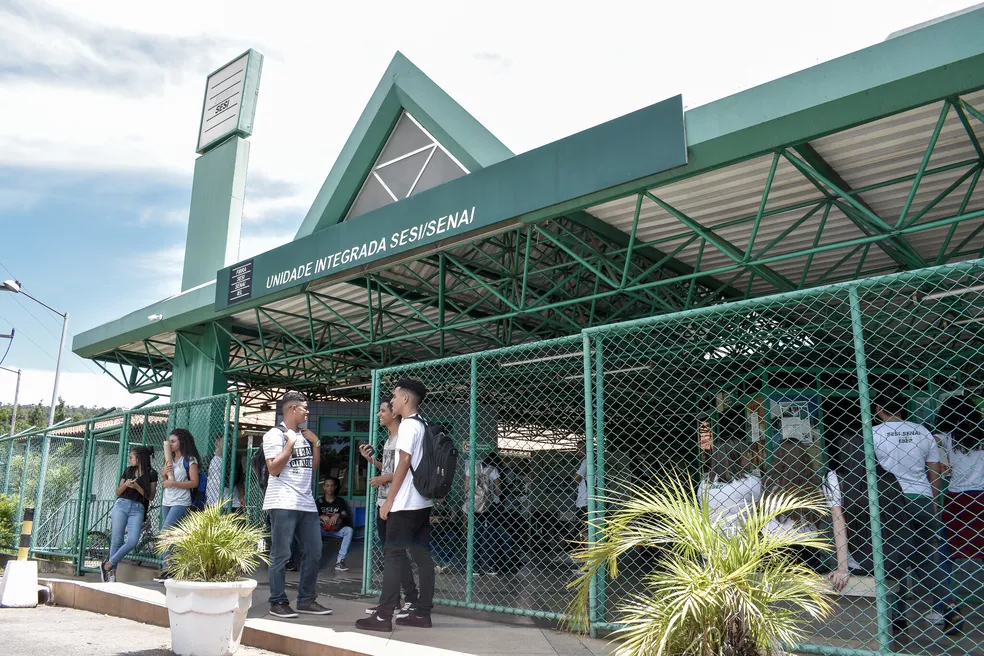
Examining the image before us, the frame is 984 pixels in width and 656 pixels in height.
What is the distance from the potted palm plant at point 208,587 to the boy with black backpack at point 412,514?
0.94 meters

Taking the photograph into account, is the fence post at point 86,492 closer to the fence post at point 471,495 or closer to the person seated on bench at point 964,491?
the fence post at point 471,495

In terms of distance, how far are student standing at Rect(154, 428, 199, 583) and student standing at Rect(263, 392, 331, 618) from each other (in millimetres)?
2077

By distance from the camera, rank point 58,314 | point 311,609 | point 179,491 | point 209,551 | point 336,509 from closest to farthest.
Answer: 1. point 209,551
2. point 311,609
3. point 179,491
4. point 336,509
5. point 58,314

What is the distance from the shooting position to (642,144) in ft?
22.5

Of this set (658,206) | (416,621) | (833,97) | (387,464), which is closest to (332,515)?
(387,464)

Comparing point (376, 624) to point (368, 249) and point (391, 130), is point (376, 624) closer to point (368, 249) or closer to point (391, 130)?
point (368, 249)

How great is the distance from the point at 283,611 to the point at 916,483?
5.08 metres

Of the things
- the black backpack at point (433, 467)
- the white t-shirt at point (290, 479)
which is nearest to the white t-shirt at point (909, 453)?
the black backpack at point (433, 467)

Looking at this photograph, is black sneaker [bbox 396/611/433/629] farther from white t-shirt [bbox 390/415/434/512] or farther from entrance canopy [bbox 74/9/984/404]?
entrance canopy [bbox 74/9/984/404]

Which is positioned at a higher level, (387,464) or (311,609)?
(387,464)

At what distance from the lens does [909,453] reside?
216 inches

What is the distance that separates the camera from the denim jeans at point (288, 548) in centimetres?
607

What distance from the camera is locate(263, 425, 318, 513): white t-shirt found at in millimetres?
6145

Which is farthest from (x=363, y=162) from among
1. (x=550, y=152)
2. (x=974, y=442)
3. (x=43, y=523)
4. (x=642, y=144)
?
(x=974, y=442)
